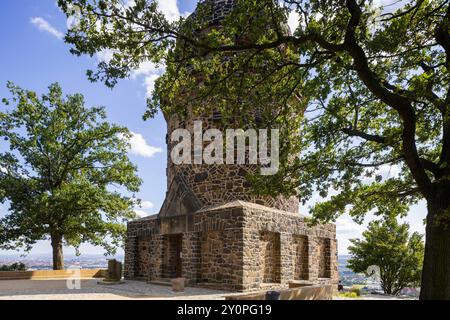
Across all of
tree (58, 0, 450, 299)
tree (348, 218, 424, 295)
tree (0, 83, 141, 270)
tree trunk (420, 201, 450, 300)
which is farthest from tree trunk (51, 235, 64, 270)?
tree (348, 218, 424, 295)

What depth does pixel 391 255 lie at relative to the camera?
26016 millimetres

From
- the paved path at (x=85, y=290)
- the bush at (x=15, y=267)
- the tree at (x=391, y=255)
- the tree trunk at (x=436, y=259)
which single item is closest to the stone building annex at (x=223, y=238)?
the paved path at (x=85, y=290)

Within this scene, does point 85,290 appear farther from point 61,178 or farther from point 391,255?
point 391,255

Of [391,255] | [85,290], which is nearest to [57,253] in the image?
[85,290]

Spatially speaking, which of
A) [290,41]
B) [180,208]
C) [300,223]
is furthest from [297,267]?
[290,41]

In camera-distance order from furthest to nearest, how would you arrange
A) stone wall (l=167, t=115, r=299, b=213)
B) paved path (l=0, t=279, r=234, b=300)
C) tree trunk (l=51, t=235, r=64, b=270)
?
1. tree trunk (l=51, t=235, r=64, b=270)
2. stone wall (l=167, t=115, r=299, b=213)
3. paved path (l=0, t=279, r=234, b=300)

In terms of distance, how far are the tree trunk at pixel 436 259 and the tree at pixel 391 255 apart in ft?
62.4

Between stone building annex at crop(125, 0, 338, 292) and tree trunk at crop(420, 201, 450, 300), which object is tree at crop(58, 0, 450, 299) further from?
stone building annex at crop(125, 0, 338, 292)

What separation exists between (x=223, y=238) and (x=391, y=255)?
1715 centimetres

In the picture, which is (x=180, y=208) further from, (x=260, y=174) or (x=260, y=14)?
(x=260, y=14)

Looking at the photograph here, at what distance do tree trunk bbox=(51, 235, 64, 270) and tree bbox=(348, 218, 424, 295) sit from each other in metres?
19.8

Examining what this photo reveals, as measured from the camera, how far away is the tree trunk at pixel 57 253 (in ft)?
64.7

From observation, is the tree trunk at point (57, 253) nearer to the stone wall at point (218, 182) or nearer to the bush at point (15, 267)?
the bush at point (15, 267)

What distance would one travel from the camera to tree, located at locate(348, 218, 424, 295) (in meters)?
25.8
